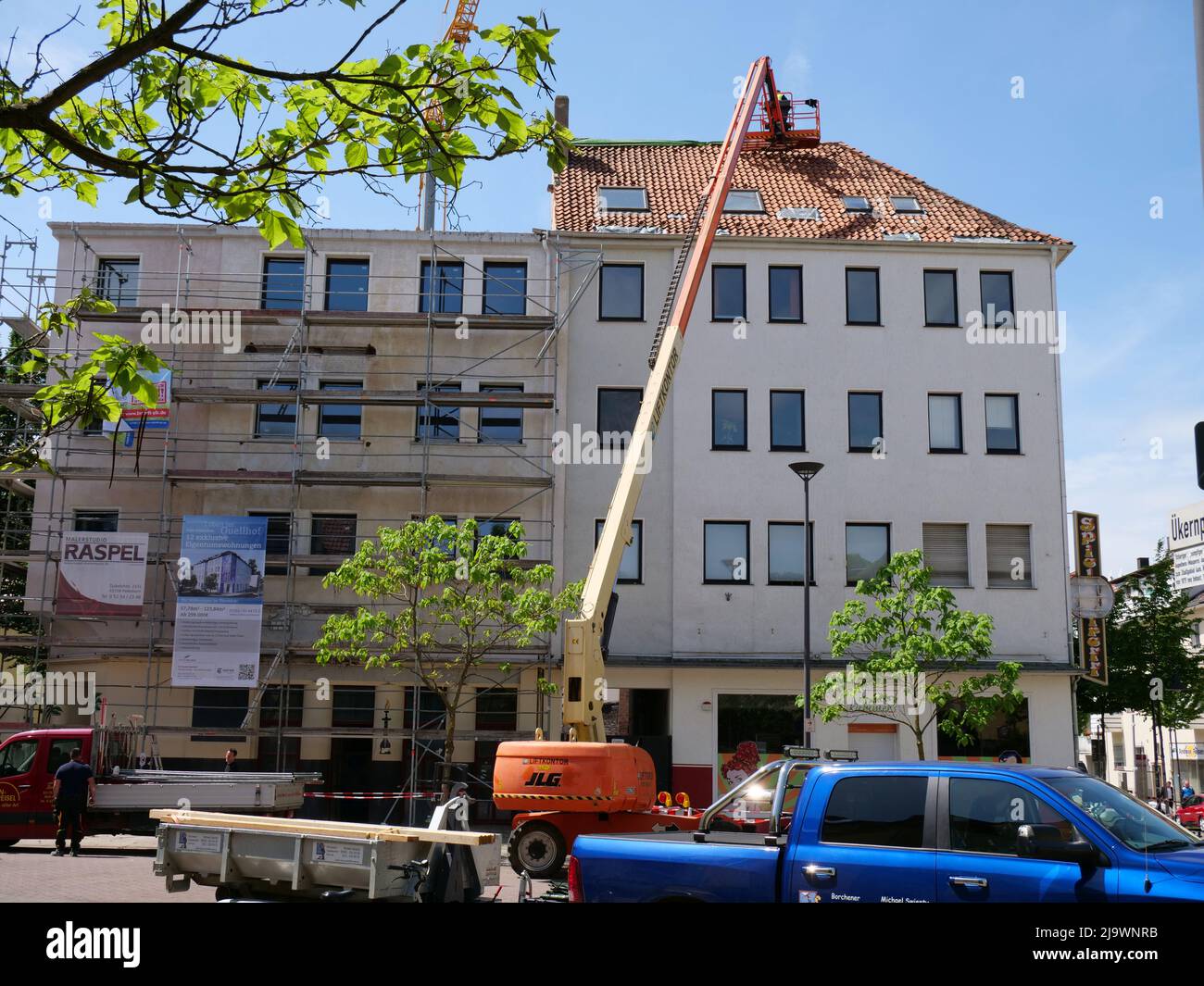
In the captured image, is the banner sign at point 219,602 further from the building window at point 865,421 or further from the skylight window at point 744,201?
the skylight window at point 744,201

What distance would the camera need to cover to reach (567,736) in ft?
58.1

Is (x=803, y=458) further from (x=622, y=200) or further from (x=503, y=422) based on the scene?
(x=622, y=200)

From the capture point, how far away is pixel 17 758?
2092 cm

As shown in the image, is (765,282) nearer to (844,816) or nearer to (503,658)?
(503,658)

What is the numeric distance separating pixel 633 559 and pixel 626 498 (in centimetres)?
1070

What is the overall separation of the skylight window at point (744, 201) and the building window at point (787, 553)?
9.40 m

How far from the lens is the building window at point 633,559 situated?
30.2 meters

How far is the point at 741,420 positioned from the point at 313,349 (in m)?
11.1

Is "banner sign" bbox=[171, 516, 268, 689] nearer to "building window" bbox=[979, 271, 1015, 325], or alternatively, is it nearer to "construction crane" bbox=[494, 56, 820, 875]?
"construction crane" bbox=[494, 56, 820, 875]

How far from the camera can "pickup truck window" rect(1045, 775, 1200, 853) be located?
21.2 ft

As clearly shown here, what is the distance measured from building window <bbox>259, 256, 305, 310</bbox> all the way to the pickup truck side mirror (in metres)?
27.8

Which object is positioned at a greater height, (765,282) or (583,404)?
(765,282)
